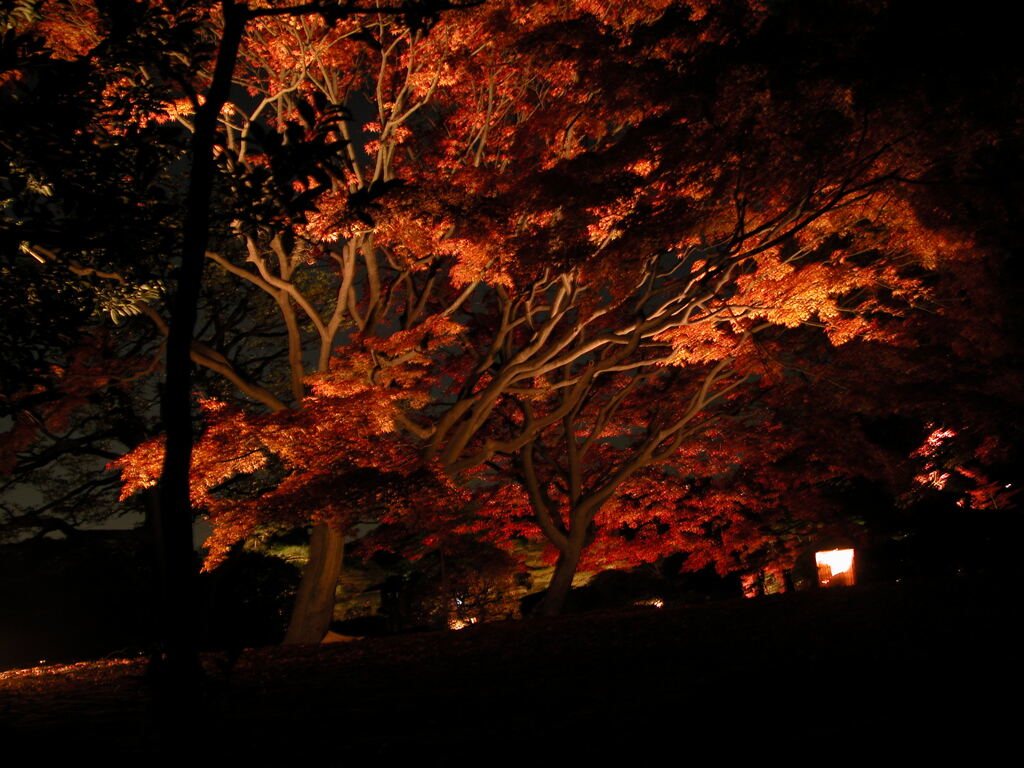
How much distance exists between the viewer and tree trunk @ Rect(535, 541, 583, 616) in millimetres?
12828

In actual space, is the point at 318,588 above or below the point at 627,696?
above

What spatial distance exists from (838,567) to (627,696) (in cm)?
953

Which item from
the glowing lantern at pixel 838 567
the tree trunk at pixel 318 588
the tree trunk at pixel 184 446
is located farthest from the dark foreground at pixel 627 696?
the glowing lantern at pixel 838 567

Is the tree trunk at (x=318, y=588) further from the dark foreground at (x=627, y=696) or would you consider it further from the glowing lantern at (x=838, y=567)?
the glowing lantern at (x=838, y=567)

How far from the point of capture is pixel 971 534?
579 inches

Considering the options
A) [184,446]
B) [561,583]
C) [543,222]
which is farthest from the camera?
[561,583]

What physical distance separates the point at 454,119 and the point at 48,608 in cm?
1760

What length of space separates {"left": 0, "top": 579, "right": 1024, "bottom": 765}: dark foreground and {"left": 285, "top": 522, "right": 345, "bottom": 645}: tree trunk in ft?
7.50

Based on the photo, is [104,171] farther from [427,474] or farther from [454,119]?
[454,119]

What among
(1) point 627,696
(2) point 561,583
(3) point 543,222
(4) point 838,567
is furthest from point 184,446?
(4) point 838,567

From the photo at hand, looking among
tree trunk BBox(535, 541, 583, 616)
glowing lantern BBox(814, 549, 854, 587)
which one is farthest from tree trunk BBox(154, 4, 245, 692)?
glowing lantern BBox(814, 549, 854, 587)

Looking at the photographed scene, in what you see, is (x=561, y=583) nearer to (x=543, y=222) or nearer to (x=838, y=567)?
(x=838, y=567)

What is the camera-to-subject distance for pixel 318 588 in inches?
403

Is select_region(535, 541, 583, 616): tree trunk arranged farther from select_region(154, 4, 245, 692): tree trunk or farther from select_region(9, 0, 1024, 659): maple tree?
select_region(154, 4, 245, 692): tree trunk
